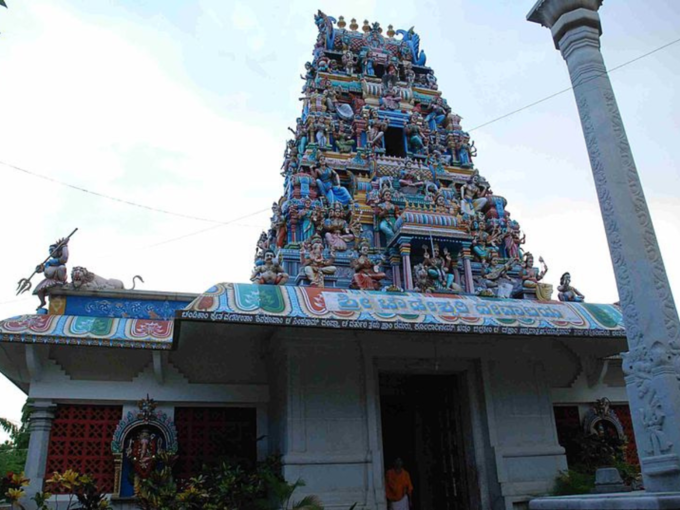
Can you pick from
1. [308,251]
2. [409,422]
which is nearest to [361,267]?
[308,251]

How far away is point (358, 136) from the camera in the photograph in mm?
17828

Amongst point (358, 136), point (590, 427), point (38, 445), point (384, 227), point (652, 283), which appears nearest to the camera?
point (652, 283)

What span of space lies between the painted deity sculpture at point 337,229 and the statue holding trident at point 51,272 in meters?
6.28

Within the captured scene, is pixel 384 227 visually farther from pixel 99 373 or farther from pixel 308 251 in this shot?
pixel 99 373

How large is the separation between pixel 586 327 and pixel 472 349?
2.01 m

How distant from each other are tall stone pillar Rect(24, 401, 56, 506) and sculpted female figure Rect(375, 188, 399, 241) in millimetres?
8797

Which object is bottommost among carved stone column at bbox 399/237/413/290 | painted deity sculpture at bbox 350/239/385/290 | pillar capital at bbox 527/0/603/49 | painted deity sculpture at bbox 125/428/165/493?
painted deity sculpture at bbox 125/428/165/493

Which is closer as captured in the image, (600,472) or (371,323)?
(600,472)

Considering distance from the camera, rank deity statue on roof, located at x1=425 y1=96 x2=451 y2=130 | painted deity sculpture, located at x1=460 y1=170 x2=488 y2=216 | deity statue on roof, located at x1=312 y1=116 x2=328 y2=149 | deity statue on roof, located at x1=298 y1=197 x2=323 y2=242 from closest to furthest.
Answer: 1. deity statue on roof, located at x1=298 y1=197 x2=323 y2=242
2. painted deity sculpture, located at x1=460 y1=170 x2=488 y2=216
3. deity statue on roof, located at x1=312 y1=116 x2=328 y2=149
4. deity statue on roof, located at x1=425 y1=96 x2=451 y2=130

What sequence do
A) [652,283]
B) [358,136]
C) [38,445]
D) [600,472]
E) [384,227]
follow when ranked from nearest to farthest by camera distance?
[652,283] < [600,472] < [38,445] < [384,227] < [358,136]

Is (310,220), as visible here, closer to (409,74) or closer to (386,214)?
(386,214)

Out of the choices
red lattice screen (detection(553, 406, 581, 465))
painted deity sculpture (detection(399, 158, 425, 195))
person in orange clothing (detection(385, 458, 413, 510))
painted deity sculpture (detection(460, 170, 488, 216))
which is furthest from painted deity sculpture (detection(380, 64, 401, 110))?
person in orange clothing (detection(385, 458, 413, 510))

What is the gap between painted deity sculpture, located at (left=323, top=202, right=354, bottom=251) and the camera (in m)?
15.3

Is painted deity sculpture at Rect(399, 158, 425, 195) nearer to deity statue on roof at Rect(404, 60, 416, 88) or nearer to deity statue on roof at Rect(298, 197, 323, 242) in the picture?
deity statue on roof at Rect(298, 197, 323, 242)
